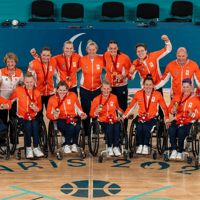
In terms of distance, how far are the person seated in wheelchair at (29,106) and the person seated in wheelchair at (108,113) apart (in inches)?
30.5

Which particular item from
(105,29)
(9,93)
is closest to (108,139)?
(9,93)

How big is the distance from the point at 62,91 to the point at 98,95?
60 centimetres

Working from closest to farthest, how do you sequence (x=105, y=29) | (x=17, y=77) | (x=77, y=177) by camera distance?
(x=77, y=177) → (x=17, y=77) → (x=105, y=29)

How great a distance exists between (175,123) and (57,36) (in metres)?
5.66

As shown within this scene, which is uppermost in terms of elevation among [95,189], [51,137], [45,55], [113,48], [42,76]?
[113,48]

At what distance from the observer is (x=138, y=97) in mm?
5156

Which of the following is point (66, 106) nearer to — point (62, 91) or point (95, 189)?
point (62, 91)

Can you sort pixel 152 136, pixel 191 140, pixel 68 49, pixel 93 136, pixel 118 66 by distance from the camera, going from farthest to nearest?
pixel 118 66 → pixel 68 49 → pixel 93 136 → pixel 152 136 → pixel 191 140

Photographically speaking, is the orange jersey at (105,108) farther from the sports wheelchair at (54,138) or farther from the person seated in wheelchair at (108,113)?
the sports wheelchair at (54,138)

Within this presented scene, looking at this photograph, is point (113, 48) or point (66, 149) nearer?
point (66, 149)

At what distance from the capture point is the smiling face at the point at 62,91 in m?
5.11

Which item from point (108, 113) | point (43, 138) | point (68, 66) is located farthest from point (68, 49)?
point (43, 138)

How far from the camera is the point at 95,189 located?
4098 mm

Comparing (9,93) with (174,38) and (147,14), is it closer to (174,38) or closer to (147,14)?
(174,38)
